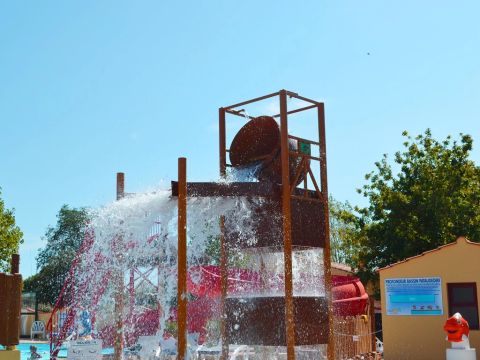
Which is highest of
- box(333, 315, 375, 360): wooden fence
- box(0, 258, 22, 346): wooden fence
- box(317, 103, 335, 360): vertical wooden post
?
box(317, 103, 335, 360): vertical wooden post

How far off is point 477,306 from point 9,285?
36.6 feet

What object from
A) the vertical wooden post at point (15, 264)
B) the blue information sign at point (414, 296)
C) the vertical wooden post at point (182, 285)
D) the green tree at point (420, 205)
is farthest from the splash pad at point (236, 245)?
the green tree at point (420, 205)

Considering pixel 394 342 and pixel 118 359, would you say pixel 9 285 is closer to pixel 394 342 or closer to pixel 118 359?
pixel 118 359

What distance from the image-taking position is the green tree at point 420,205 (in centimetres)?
2378

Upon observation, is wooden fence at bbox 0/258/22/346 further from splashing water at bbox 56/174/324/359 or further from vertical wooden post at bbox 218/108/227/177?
vertical wooden post at bbox 218/108/227/177

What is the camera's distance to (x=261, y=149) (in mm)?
12344

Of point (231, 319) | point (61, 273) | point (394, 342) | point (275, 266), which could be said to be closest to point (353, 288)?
point (394, 342)

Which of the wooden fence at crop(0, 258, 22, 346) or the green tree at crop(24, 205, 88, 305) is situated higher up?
the green tree at crop(24, 205, 88, 305)

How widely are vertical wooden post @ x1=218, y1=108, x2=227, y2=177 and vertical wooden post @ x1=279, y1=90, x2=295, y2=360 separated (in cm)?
198

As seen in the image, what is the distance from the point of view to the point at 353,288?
65.3 feet

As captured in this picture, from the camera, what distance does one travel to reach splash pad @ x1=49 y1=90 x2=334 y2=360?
1088cm

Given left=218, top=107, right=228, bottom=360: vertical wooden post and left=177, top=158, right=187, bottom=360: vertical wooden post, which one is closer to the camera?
left=177, top=158, right=187, bottom=360: vertical wooden post

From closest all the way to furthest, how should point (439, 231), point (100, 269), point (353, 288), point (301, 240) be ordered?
point (301, 240), point (100, 269), point (353, 288), point (439, 231)

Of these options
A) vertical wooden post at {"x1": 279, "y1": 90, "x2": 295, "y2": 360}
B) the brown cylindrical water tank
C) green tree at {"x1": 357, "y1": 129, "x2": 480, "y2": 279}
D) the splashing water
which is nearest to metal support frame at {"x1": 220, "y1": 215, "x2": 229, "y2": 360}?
the splashing water
